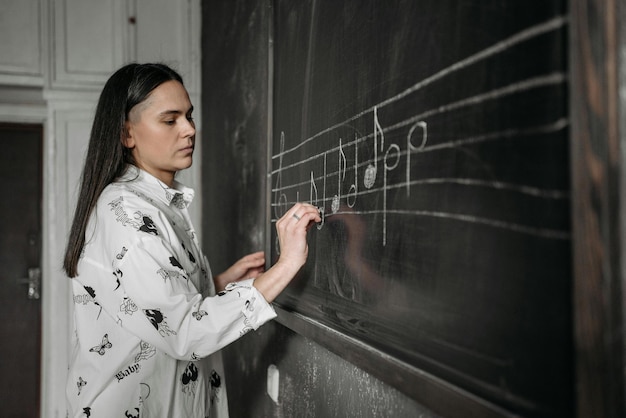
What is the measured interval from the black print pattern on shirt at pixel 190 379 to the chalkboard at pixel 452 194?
37 cm

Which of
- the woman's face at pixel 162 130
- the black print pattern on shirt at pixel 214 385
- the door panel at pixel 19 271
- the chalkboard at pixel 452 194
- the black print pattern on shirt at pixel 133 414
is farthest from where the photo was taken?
the door panel at pixel 19 271

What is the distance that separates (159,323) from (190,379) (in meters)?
0.31

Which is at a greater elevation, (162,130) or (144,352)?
(162,130)

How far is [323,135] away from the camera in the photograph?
1.14 metres

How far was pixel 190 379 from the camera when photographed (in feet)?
4.33

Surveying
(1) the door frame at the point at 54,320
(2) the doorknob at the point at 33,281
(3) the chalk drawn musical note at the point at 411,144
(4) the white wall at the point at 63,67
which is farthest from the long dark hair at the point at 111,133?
(2) the doorknob at the point at 33,281

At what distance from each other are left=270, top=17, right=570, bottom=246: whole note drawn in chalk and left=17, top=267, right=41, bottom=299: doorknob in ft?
8.74

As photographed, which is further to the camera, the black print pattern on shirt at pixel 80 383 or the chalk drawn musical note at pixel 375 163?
the black print pattern on shirt at pixel 80 383

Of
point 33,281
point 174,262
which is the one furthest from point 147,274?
point 33,281

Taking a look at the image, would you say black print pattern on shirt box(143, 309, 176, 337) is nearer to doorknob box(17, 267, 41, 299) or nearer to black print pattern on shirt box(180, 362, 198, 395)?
black print pattern on shirt box(180, 362, 198, 395)

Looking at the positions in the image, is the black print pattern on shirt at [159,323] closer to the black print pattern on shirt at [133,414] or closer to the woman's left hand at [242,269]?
the black print pattern on shirt at [133,414]

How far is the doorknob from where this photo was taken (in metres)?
3.43

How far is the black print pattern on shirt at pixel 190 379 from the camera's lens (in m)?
1.30

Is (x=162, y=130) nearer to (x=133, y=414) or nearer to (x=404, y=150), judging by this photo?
(x=133, y=414)
